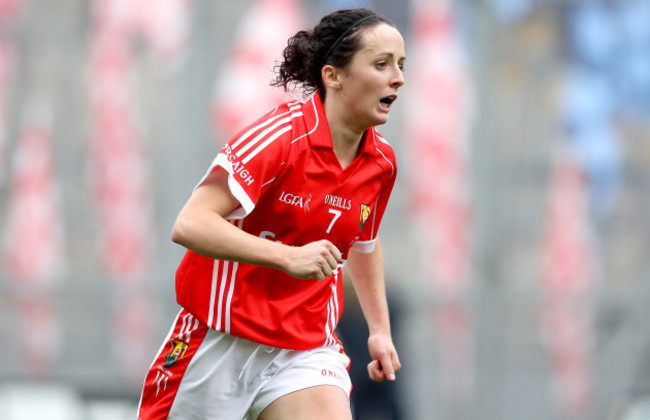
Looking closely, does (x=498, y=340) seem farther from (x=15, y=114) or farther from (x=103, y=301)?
(x=15, y=114)

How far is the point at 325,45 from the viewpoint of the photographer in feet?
12.3

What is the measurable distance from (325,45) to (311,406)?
45.7 inches

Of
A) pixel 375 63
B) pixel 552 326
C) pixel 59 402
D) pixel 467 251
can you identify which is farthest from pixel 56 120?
pixel 375 63

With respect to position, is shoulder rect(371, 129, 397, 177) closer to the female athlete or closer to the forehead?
the female athlete

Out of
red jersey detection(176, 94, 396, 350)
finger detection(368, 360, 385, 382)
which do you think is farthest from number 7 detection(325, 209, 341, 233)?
finger detection(368, 360, 385, 382)

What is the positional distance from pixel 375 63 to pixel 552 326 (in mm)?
6003

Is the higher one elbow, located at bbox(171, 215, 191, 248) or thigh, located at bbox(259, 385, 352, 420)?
elbow, located at bbox(171, 215, 191, 248)

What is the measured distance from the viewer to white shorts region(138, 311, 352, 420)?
3.60 metres

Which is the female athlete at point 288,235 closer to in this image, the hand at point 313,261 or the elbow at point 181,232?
the elbow at point 181,232

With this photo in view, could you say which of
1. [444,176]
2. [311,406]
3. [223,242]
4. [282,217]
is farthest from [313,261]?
[444,176]

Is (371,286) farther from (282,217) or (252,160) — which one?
(252,160)

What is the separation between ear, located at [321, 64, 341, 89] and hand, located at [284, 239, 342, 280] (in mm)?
680

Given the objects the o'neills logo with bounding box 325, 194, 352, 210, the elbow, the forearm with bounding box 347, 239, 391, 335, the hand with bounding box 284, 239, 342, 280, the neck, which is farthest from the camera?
the forearm with bounding box 347, 239, 391, 335

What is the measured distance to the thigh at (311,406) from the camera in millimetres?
3551
